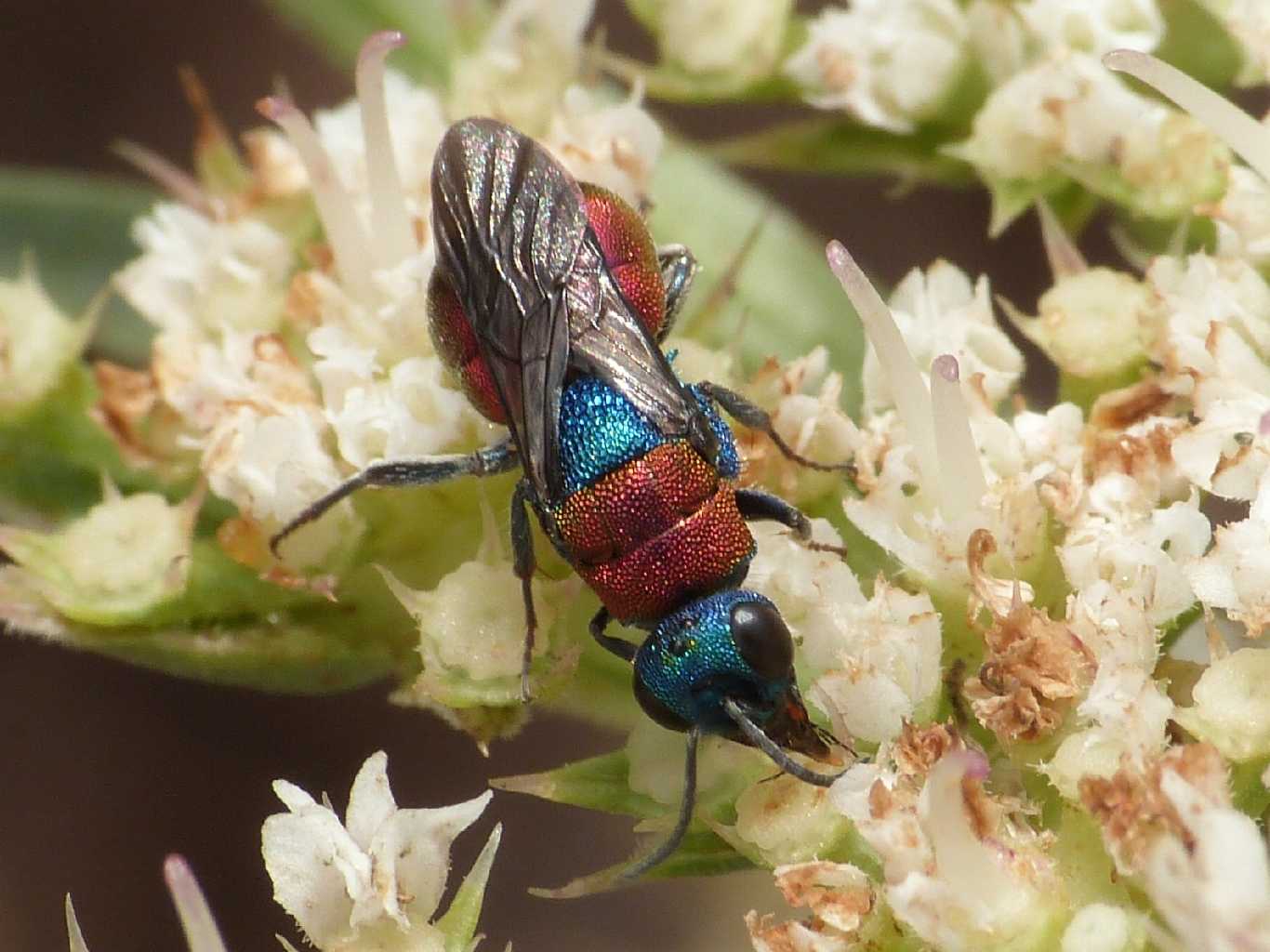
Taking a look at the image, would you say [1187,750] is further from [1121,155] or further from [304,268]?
[304,268]

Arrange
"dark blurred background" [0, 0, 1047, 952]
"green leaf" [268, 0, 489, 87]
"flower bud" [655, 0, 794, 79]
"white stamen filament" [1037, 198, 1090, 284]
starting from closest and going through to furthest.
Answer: "white stamen filament" [1037, 198, 1090, 284], "flower bud" [655, 0, 794, 79], "green leaf" [268, 0, 489, 87], "dark blurred background" [0, 0, 1047, 952]

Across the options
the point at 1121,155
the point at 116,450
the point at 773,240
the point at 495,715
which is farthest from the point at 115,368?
the point at 1121,155

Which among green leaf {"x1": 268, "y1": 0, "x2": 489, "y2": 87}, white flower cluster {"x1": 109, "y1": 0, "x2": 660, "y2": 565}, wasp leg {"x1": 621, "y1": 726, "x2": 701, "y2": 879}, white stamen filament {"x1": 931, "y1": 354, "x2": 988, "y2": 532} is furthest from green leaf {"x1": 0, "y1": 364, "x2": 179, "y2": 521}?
white stamen filament {"x1": 931, "y1": 354, "x2": 988, "y2": 532}

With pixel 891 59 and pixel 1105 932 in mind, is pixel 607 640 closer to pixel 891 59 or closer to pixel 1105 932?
pixel 1105 932

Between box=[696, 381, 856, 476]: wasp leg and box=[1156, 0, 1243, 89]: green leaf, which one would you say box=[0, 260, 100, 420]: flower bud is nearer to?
box=[696, 381, 856, 476]: wasp leg

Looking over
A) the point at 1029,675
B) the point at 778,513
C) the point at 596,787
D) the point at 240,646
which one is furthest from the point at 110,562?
the point at 1029,675
